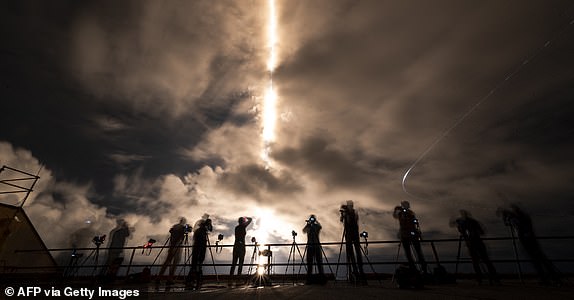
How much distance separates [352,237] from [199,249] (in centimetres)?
533

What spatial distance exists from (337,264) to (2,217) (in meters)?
16.8

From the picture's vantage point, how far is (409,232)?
25.4 ft

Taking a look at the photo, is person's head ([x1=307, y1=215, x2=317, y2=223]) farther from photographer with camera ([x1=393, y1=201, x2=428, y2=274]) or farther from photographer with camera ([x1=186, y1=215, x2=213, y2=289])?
photographer with camera ([x1=186, y1=215, x2=213, y2=289])

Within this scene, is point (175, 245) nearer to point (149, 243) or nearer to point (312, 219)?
point (149, 243)

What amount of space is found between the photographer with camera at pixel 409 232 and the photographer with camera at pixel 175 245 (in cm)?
775

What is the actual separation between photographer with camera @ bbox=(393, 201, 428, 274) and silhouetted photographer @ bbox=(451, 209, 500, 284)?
129 cm

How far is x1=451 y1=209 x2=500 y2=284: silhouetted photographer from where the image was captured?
261 inches

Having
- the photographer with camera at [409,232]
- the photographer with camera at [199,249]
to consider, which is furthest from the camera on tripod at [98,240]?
the photographer with camera at [409,232]

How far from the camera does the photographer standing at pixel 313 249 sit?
7524 mm

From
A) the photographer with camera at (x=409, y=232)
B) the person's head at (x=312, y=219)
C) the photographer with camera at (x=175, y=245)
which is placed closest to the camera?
the photographer with camera at (x=409, y=232)

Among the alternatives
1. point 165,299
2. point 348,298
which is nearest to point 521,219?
point 348,298

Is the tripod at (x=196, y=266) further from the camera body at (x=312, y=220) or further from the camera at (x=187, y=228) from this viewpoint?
the camera body at (x=312, y=220)

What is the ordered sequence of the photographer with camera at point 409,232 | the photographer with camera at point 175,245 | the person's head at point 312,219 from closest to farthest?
the photographer with camera at point 409,232 < the photographer with camera at point 175,245 < the person's head at point 312,219

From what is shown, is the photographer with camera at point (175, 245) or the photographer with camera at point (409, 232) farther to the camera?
the photographer with camera at point (175, 245)
